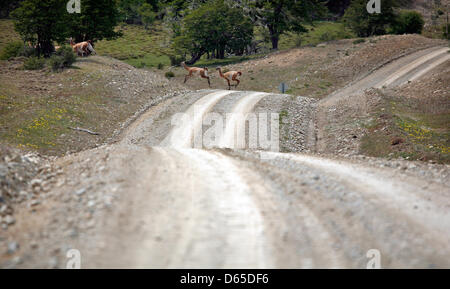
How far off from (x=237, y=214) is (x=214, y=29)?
45.1 m

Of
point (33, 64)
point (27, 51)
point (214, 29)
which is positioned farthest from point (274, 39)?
point (33, 64)

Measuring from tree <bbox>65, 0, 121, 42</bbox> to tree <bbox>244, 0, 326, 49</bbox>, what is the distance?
2083cm

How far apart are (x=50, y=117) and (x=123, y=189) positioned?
15.6 meters

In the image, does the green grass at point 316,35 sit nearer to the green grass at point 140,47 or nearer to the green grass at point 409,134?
the green grass at point 140,47

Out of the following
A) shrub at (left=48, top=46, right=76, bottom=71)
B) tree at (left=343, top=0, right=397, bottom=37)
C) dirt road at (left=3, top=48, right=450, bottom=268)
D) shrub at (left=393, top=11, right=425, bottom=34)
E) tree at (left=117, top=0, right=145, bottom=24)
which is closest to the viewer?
dirt road at (left=3, top=48, right=450, bottom=268)

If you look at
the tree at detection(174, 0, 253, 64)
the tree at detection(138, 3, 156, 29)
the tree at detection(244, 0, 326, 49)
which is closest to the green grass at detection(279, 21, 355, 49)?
the tree at detection(244, 0, 326, 49)

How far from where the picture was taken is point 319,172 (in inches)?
491

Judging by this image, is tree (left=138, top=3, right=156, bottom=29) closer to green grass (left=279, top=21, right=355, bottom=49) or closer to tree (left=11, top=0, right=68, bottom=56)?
green grass (left=279, top=21, right=355, bottom=49)

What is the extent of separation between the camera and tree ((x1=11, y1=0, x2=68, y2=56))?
118ft

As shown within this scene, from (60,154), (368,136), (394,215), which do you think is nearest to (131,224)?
(394,215)

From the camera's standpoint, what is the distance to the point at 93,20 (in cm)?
4522

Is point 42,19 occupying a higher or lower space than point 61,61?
higher

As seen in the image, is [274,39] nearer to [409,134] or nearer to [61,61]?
[61,61]
